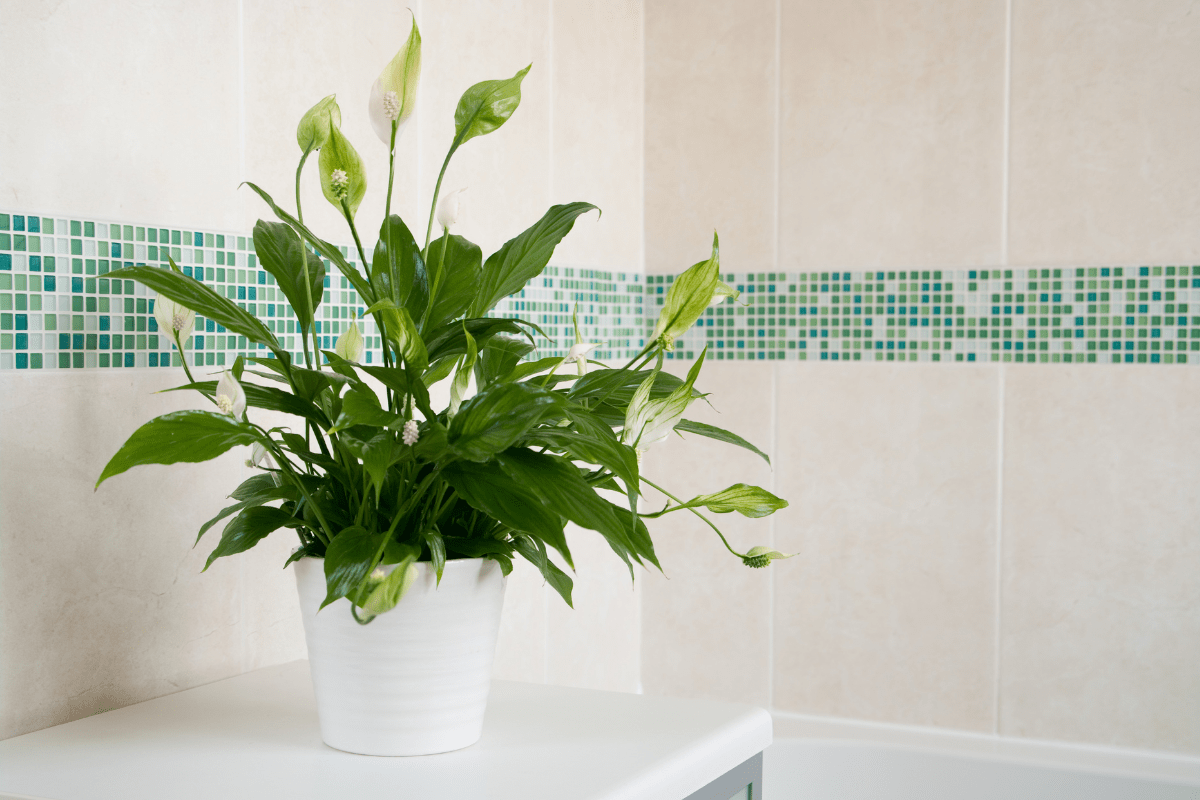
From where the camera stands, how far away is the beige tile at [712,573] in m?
2.48

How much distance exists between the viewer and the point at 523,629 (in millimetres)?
2141

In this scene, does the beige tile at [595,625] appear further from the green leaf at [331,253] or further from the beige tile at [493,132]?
the green leaf at [331,253]

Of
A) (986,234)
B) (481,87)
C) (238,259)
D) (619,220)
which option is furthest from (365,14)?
(986,234)

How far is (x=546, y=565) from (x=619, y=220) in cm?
141

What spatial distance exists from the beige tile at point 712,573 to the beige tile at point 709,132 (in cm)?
26

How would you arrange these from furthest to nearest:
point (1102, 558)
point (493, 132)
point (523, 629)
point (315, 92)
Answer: point (1102, 558) → point (523, 629) → point (493, 132) → point (315, 92)

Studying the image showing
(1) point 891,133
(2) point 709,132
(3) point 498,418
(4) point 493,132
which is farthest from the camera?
(2) point 709,132

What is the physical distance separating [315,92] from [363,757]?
2.98ft

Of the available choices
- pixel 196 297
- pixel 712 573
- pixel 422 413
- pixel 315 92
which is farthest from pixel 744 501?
pixel 712 573

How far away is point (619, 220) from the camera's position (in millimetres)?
2473

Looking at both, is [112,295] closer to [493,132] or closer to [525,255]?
[525,255]

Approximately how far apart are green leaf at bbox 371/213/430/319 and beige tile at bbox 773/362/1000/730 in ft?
4.60

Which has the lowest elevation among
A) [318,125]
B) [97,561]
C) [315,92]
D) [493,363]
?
[97,561]

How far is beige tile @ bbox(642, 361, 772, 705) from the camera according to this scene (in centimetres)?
248
